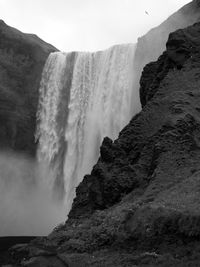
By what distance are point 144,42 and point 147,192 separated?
28498mm

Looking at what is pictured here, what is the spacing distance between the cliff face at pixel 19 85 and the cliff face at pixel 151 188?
25.3 m

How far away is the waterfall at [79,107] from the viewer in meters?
41.7

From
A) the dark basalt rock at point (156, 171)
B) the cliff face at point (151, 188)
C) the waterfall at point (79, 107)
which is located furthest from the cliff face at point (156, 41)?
the dark basalt rock at point (156, 171)

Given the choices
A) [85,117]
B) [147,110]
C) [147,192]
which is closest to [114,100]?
[85,117]

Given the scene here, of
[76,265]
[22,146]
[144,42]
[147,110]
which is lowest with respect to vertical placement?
[22,146]

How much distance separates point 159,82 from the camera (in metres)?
25.6

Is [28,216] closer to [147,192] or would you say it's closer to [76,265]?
[147,192]

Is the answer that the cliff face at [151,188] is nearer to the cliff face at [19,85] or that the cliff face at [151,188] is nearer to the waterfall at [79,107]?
the waterfall at [79,107]

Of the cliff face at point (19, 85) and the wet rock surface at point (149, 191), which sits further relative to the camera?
the cliff face at point (19, 85)

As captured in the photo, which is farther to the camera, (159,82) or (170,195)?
(159,82)

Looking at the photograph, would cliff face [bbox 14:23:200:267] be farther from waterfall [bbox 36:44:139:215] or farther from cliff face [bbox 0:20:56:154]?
cliff face [bbox 0:20:56:154]

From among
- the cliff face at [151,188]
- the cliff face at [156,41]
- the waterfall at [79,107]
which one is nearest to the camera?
the cliff face at [151,188]

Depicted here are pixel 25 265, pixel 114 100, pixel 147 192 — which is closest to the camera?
pixel 25 265

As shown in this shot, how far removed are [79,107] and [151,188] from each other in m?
29.7
